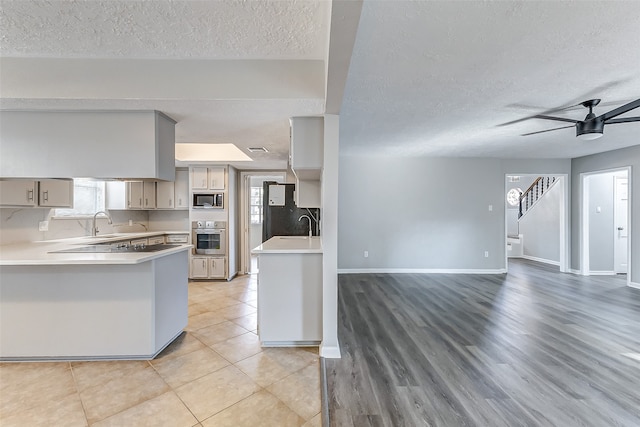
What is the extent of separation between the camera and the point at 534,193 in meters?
7.62

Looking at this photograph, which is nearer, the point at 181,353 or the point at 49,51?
the point at 49,51

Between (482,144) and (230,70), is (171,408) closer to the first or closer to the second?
(230,70)

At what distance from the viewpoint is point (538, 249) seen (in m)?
6.88

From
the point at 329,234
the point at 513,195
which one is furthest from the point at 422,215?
the point at 513,195

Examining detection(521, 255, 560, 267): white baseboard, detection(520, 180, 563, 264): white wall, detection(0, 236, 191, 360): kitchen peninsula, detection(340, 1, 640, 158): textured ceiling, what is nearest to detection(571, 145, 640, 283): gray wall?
detection(520, 180, 563, 264): white wall

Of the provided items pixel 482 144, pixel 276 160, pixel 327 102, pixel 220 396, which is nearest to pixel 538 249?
pixel 482 144

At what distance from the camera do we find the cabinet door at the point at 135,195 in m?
4.57

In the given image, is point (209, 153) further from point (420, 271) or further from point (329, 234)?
point (420, 271)

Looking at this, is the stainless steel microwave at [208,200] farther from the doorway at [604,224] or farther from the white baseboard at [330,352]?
the doorway at [604,224]

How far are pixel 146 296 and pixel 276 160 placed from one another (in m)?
2.91

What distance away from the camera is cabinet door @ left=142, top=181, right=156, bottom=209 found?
481 centimetres

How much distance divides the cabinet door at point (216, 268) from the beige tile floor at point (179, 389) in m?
2.26

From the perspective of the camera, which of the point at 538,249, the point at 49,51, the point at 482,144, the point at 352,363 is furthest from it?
the point at 538,249

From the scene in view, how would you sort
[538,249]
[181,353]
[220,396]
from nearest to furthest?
[220,396], [181,353], [538,249]
